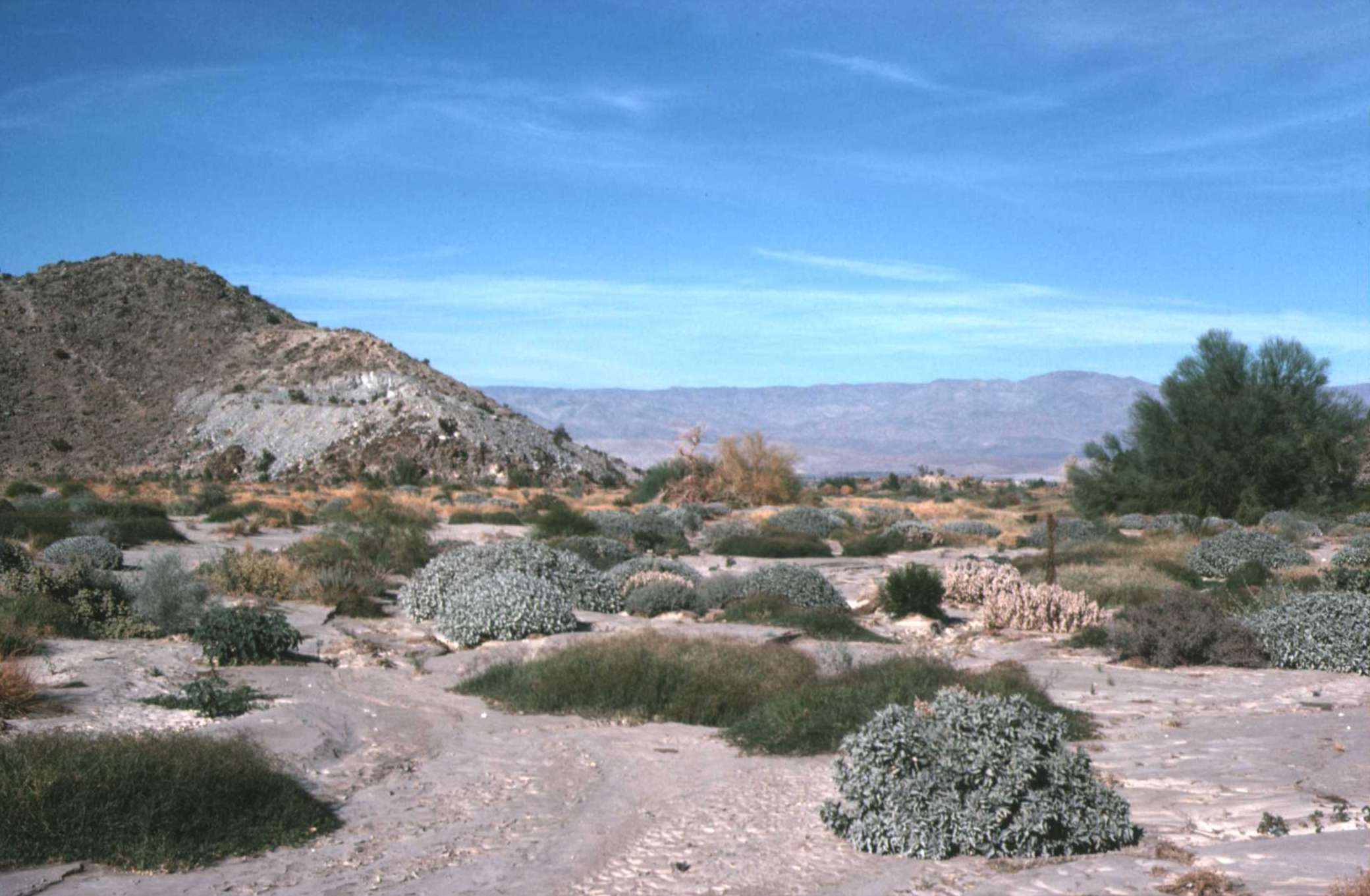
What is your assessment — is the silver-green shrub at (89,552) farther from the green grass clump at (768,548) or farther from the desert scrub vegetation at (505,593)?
the green grass clump at (768,548)

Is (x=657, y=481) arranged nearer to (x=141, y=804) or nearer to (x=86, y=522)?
(x=86, y=522)

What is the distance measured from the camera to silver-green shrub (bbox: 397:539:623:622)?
55.4 feet

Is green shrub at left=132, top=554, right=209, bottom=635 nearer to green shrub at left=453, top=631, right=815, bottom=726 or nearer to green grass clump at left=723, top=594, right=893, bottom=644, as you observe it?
green shrub at left=453, top=631, right=815, bottom=726

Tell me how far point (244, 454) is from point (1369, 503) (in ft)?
163

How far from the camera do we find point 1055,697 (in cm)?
1152

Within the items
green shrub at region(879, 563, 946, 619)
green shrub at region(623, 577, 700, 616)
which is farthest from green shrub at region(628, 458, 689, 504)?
green shrub at region(879, 563, 946, 619)

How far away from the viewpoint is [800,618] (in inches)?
631

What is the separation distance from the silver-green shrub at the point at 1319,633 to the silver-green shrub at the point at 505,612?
8.50 metres

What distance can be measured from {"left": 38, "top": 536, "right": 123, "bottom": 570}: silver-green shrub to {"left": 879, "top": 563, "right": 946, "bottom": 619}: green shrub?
12.6m

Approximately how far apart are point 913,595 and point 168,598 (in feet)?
34.3

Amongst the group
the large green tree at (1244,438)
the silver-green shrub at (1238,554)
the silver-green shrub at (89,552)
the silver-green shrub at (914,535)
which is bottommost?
the silver-green shrub at (89,552)

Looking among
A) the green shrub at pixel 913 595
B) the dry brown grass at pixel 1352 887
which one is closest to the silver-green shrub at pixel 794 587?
the green shrub at pixel 913 595

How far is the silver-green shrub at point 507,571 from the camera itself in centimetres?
1688

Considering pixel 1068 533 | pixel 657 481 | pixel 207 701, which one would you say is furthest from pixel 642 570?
pixel 657 481
